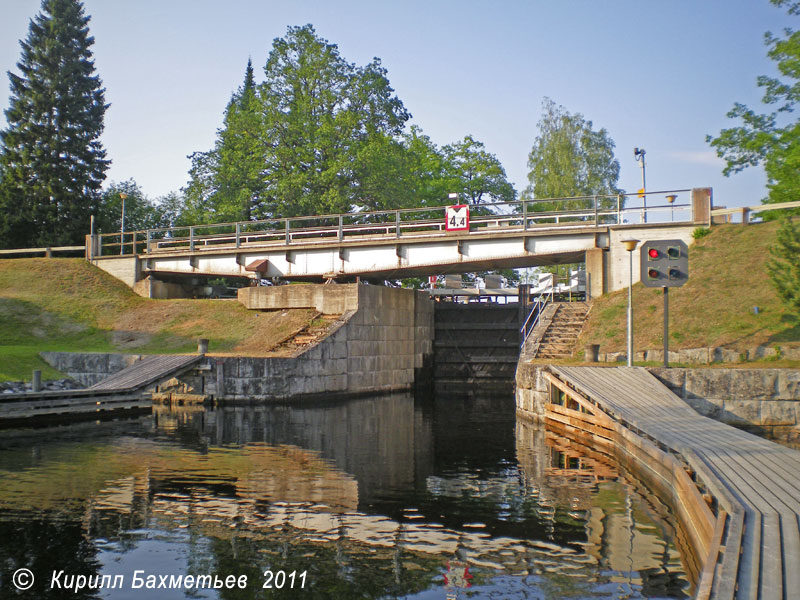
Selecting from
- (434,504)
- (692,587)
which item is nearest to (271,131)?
(434,504)

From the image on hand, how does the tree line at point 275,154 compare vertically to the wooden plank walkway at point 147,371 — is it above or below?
above

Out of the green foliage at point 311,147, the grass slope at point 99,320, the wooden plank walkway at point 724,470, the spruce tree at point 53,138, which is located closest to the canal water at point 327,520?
the wooden plank walkway at point 724,470

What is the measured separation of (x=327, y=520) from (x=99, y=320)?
28.9 m

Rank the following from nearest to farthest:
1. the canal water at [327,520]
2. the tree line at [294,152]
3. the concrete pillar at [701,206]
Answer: the canal water at [327,520], the concrete pillar at [701,206], the tree line at [294,152]

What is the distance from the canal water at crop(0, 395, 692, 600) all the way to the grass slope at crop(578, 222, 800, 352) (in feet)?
24.6

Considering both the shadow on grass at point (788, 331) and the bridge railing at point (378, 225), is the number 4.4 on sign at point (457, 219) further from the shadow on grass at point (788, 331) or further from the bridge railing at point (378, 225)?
the shadow on grass at point (788, 331)

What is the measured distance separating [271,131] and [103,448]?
30.0 meters

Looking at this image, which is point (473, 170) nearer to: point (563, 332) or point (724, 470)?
point (563, 332)

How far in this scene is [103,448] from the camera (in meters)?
16.8

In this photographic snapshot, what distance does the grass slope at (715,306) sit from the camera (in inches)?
873

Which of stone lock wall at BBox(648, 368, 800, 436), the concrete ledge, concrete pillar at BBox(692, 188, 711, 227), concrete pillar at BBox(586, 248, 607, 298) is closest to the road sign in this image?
stone lock wall at BBox(648, 368, 800, 436)

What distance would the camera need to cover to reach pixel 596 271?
98.3ft

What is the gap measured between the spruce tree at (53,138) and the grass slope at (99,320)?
11365 millimetres

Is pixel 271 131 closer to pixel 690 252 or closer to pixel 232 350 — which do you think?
pixel 232 350
